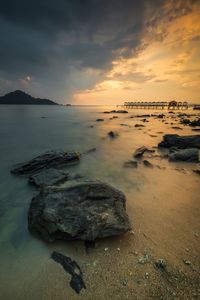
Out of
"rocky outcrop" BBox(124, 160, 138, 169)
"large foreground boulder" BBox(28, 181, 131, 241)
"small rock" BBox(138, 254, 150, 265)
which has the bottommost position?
"rocky outcrop" BBox(124, 160, 138, 169)

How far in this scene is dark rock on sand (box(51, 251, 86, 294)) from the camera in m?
3.25

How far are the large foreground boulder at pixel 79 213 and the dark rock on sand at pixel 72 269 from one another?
399 millimetres

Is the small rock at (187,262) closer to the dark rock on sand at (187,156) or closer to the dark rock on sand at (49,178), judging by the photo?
→ the dark rock on sand at (49,178)

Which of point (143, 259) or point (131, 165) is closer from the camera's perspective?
point (143, 259)

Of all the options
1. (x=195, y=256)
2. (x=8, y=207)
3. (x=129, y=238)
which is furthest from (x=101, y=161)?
(x=195, y=256)

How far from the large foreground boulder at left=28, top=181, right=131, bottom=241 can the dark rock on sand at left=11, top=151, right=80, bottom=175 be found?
15.2 feet

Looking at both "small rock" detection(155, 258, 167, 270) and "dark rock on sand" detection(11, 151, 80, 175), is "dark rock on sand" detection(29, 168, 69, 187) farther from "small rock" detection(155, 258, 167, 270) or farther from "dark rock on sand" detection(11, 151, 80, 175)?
"small rock" detection(155, 258, 167, 270)

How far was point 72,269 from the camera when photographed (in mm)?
3529

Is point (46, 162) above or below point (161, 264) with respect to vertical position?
below

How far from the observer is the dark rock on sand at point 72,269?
3.25m

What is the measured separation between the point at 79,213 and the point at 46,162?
6.31 meters

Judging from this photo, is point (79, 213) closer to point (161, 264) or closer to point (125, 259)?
point (125, 259)

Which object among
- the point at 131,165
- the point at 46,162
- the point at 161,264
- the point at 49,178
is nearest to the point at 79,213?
the point at 161,264

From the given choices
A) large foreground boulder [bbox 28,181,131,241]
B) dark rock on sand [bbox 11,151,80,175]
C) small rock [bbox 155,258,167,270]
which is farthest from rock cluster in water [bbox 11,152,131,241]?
dark rock on sand [bbox 11,151,80,175]
